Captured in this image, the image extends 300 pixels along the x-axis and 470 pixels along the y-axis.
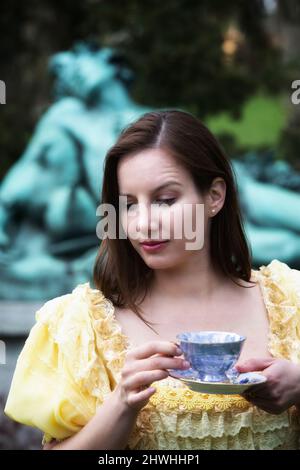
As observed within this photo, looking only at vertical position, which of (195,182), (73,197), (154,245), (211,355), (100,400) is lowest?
(100,400)

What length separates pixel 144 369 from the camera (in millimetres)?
1582

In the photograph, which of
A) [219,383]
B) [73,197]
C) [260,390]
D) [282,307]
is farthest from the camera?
[73,197]

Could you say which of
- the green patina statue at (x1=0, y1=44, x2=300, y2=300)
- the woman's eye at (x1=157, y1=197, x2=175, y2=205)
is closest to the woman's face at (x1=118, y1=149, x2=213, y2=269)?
the woman's eye at (x1=157, y1=197, x2=175, y2=205)

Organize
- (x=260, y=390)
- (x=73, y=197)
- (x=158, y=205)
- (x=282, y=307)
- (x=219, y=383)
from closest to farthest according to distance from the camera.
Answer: (x=219, y=383) < (x=260, y=390) < (x=158, y=205) < (x=282, y=307) < (x=73, y=197)

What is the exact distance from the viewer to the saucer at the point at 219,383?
5.14 feet

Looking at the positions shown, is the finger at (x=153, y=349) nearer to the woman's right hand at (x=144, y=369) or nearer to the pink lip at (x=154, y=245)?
the woman's right hand at (x=144, y=369)

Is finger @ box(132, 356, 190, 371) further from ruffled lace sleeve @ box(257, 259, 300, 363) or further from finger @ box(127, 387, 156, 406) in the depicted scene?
ruffled lace sleeve @ box(257, 259, 300, 363)

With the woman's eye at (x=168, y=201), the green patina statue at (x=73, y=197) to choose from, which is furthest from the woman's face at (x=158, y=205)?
the green patina statue at (x=73, y=197)

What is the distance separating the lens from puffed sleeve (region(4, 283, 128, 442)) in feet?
5.60

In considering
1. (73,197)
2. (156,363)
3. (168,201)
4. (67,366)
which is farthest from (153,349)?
(73,197)

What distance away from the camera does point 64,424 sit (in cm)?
170

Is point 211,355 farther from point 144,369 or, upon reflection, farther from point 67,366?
point 67,366

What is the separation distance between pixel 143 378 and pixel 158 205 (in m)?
Result: 0.40
